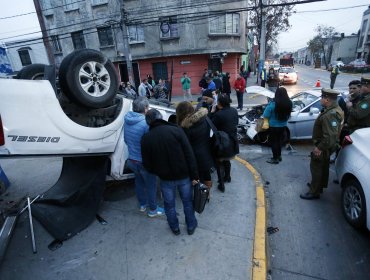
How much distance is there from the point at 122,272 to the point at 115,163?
1.49 metres

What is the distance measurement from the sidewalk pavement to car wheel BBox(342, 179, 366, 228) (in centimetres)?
112

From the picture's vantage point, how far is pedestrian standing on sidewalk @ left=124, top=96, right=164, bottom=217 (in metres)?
3.19

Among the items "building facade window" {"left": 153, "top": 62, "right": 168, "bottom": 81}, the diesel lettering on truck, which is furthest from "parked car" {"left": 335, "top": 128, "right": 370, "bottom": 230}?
"building facade window" {"left": 153, "top": 62, "right": 168, "bottom": 81}

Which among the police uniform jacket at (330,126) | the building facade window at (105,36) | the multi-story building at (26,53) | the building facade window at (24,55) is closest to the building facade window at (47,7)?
the building facade window at (105,36)

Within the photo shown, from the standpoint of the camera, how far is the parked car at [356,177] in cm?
288

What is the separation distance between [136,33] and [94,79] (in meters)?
16.6

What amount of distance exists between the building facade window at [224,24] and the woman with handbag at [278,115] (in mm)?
13804

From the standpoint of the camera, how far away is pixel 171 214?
309 cm

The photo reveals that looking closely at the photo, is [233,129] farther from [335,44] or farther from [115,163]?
[335,44]

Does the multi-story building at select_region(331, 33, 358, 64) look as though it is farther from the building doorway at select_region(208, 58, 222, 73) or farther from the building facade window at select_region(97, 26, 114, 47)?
the building facade window at select_region(97, 26, 114, 47)

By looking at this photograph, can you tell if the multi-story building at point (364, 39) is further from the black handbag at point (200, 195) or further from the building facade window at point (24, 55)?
the black handbag at point (200, 195)

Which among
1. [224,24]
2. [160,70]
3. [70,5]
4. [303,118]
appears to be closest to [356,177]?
[303,118]

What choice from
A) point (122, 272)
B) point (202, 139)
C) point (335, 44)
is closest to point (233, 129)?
point (202, 139)

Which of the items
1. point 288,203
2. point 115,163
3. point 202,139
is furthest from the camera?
point 288,203
